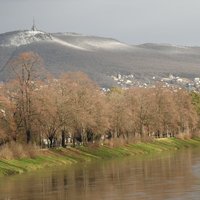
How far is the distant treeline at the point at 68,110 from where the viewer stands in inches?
3895

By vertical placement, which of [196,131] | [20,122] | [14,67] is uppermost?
[14,67]

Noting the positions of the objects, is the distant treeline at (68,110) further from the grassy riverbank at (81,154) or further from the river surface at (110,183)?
the river surface at (110,183)

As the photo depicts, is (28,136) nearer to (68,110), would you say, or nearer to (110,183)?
(68,110)

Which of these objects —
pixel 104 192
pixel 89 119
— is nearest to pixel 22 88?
pixel 89 119

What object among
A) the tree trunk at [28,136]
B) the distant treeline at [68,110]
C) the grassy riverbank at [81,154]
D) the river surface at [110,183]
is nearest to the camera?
the river surface at [110,183]

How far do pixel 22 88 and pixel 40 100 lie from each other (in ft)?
10.0

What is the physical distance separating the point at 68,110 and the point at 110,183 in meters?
41.7

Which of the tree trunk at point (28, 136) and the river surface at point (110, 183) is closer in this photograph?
the river surface at point (110, 183)

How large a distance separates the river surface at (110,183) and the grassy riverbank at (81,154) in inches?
127

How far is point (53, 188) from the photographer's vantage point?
63438 mm

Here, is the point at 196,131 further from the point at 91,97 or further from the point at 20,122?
the point at 20,122

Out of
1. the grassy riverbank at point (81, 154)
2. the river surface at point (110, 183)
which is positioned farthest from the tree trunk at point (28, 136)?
the river surface at point (110, 183)

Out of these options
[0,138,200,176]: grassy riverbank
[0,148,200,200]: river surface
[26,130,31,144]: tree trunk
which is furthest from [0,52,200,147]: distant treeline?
[0,148,200,200]: river surface

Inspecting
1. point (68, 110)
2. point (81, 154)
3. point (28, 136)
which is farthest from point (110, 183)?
point (68, 110)
